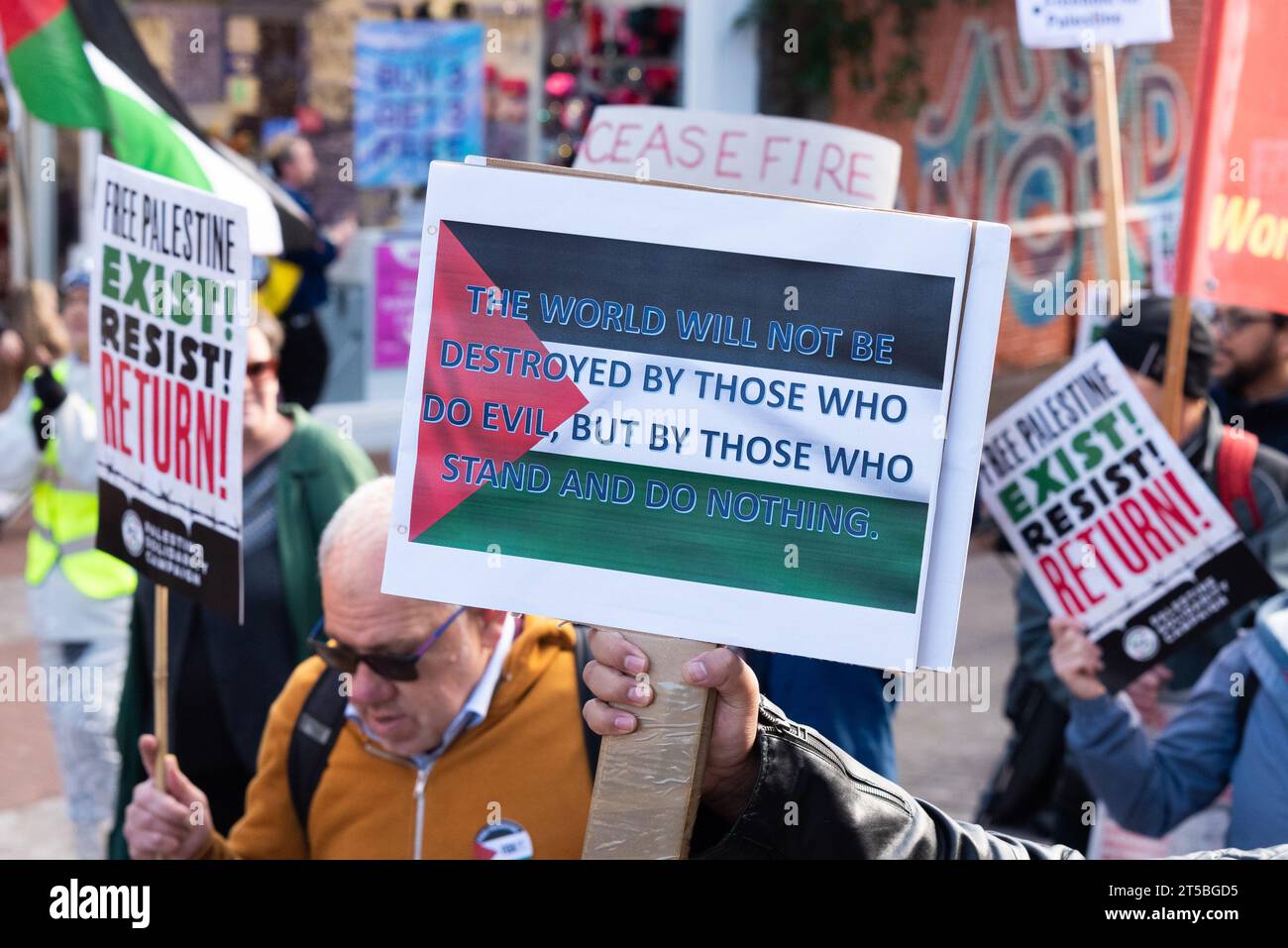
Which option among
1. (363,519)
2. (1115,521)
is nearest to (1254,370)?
(1115,521)

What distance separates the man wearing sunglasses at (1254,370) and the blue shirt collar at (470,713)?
331 cm

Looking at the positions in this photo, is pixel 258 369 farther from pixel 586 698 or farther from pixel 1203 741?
pixel 1203 741

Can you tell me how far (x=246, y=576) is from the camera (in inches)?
162

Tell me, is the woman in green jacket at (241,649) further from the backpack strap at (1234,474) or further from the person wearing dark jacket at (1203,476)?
the backpack strap at (1234,474)

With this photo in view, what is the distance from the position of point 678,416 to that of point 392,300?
1018 cm

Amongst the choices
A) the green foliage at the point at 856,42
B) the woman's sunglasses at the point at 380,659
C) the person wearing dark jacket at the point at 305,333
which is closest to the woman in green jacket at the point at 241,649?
the woman's sunglasses at the point at 380,659

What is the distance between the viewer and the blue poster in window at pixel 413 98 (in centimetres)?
1156

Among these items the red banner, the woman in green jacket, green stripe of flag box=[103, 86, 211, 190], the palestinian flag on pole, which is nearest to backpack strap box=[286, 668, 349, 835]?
the woman in green jacket

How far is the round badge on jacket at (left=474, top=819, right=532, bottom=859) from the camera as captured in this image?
106 inches

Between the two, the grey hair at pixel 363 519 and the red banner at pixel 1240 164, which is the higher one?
the red banner at pixel 1240 164

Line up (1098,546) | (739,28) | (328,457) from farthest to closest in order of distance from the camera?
(739,28) < (328,457) < (1098,546)
